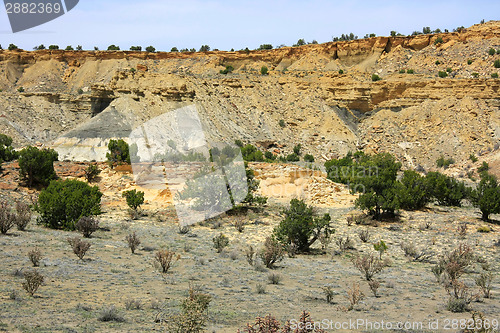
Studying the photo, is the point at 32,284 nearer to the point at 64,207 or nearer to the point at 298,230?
the point at 298,230

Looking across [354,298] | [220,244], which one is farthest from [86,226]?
[354,298]

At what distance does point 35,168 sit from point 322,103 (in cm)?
3640

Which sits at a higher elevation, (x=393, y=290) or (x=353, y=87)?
(x=353, y=87)

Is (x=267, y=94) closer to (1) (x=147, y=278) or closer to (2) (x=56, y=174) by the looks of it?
(2) (x=56, y=174)

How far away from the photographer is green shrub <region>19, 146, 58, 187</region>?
80.7 feet

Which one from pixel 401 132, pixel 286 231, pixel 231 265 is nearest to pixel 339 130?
pixel 401 132

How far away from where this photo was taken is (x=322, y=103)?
181ft

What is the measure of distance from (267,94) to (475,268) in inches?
1683

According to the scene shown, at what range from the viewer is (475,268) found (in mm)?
14664

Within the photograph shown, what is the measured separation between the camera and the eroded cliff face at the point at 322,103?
156 ft

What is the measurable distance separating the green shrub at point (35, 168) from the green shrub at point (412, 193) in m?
17.4

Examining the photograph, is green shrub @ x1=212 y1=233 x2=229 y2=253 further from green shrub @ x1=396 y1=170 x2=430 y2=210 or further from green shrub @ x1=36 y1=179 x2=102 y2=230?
green shrub @ x1=396 y1=170 x2=430 y2=210

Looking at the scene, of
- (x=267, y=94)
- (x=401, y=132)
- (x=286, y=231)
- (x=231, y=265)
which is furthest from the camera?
(x=267, y=94)

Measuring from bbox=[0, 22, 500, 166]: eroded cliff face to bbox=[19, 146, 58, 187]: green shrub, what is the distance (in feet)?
51.2
